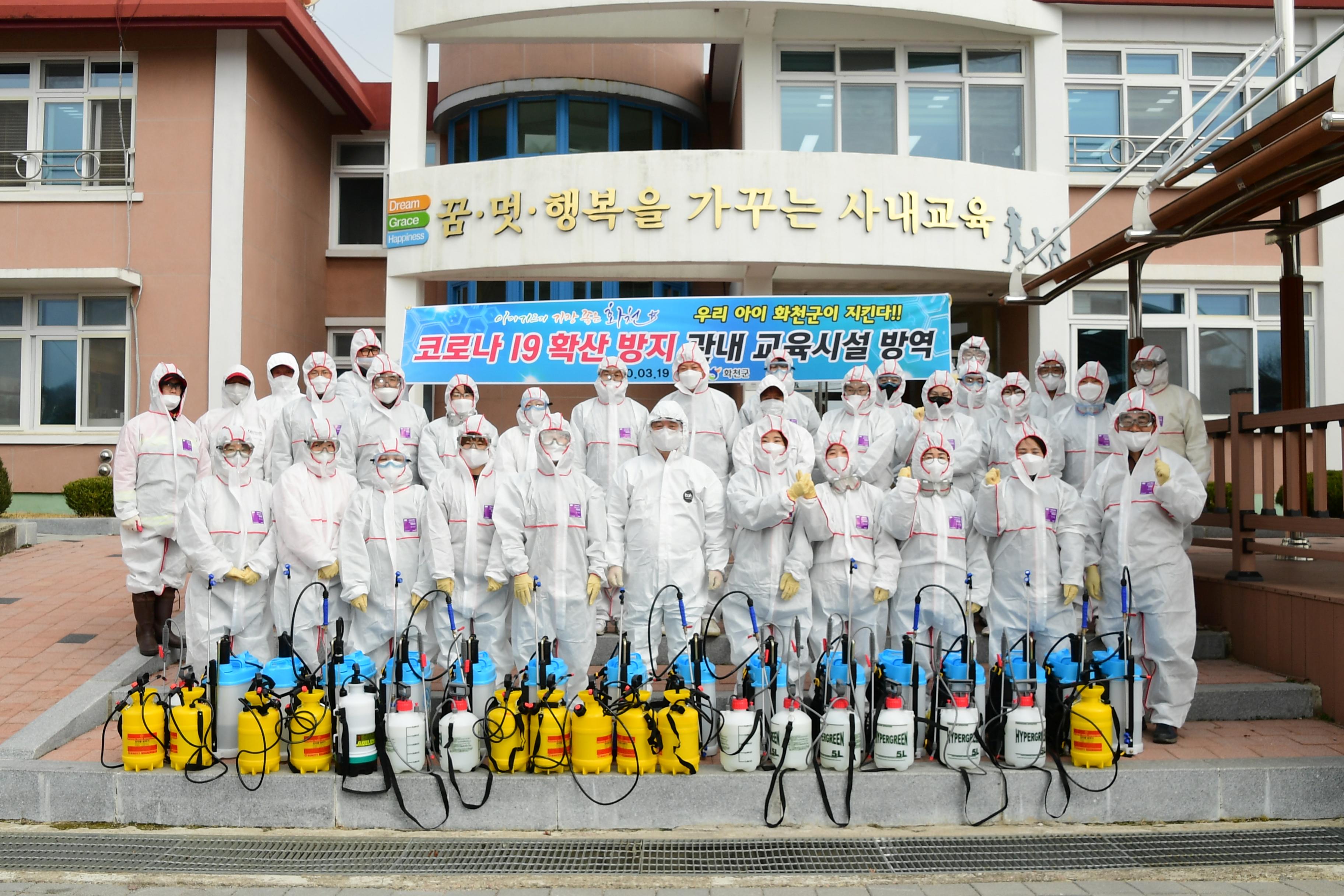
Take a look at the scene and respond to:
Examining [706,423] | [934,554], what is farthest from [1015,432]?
[706,423]

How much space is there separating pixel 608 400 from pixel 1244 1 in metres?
10.3

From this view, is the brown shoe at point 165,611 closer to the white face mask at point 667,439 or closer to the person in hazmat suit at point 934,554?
the white face mask at point 667,439

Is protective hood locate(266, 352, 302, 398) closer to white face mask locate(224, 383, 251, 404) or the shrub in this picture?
white face mask locate(224, 383, 251, 404)

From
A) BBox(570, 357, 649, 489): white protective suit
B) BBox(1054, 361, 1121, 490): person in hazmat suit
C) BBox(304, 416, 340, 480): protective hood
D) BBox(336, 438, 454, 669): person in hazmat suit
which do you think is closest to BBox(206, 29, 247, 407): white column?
BBox(304, 416, 340, 480): protective hood

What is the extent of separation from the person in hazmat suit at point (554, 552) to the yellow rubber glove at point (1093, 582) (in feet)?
9.62

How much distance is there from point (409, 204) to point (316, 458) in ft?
22.4

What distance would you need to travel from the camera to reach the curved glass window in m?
13.6

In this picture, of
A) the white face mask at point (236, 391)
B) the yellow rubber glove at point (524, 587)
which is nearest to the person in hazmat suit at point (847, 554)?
the yellow rubber glove at point (524, 587)

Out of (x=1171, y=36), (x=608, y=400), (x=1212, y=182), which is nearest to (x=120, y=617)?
(x=608, y=400)

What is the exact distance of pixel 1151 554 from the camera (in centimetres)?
561

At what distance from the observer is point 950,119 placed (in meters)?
12.4

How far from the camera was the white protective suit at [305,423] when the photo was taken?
713 cm

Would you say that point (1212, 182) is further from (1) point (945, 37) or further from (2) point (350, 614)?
(1) point (945, 37)

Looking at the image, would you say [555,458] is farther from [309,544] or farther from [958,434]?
[958,434]
